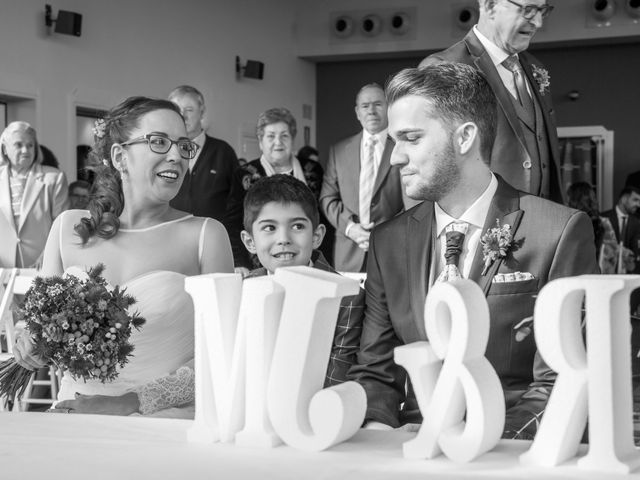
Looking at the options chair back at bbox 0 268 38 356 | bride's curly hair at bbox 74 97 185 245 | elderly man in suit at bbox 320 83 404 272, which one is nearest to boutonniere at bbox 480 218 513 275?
bride's curly hair at bbox 74 97 185 245

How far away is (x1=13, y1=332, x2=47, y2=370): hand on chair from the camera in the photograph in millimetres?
2070

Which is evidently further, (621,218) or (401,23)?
(401,23)

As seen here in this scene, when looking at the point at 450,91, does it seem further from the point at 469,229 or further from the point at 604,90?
the point at 604,90

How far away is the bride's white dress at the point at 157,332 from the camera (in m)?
2.60

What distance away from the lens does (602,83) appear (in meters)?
12.2

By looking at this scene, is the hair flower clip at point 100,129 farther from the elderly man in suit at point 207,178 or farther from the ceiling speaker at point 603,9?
the ceiling speaker at point 603,9

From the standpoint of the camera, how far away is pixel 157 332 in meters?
2.63

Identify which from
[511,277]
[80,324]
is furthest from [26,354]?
[511,277]

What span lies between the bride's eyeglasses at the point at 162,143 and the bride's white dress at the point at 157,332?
331mm

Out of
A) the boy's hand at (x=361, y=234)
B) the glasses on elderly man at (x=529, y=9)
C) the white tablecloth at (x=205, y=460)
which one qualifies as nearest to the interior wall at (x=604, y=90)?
the boy's hand at (x=361, y=234)

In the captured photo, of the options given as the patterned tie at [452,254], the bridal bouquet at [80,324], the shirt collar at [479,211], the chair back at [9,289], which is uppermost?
the shirt collar at [479,211]

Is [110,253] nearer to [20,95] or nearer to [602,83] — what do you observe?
[20,95]

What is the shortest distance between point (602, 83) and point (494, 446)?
11.5 metres

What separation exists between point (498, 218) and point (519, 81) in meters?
1.37
